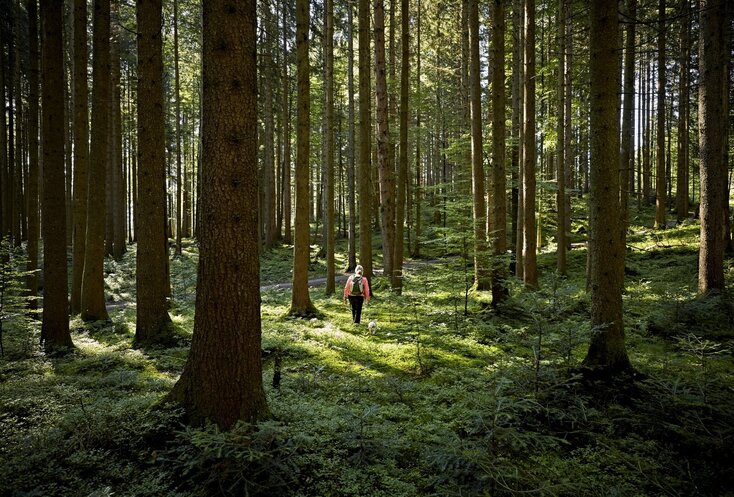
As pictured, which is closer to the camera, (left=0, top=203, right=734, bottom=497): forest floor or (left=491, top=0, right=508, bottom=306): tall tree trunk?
(left=0, top=203, right=734, bottom=497): forest floor

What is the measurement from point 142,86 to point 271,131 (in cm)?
1641

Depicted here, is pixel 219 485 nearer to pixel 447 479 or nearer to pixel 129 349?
pixel 447 479

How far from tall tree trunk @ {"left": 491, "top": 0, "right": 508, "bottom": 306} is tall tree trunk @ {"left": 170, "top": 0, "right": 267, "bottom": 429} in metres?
7.22

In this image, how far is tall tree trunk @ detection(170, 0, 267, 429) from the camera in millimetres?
4020

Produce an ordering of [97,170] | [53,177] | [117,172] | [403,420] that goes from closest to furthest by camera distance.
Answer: [403,420]
[53,177]
[97,170]
[117,172]

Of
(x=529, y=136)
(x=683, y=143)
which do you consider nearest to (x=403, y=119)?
(x=529, y=136)

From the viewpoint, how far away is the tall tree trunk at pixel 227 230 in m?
4.02

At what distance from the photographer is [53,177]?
26.7ft

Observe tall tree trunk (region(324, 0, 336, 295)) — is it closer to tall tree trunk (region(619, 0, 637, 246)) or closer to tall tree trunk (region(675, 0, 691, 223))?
tall tree trunk (region(619, 0, 637, 246))

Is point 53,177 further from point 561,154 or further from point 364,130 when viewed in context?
point 561,154

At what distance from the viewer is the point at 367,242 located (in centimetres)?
1414

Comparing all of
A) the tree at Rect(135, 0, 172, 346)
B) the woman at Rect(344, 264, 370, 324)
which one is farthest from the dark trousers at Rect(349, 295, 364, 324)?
the tree at Rect(135, 0, 172, 346)

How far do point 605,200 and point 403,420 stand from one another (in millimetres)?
4216

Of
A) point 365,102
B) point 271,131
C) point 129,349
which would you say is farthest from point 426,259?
point 129,349
